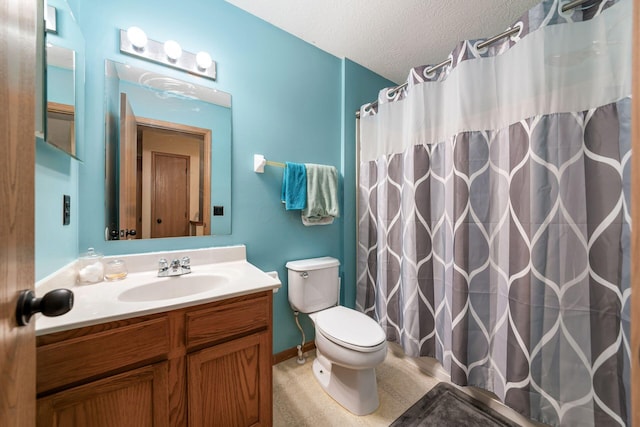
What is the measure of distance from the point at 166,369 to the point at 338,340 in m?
0.78

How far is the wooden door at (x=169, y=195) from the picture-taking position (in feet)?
4.27

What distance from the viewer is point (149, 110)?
1.27 m

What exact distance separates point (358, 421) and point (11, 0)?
1.86 m

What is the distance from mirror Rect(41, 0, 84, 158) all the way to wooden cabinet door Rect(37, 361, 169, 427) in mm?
858

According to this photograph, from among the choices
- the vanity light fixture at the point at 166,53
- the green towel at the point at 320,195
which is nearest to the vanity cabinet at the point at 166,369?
the green towel at the point at 320,195

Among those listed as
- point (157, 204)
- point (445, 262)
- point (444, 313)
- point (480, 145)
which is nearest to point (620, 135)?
point (480, 145)

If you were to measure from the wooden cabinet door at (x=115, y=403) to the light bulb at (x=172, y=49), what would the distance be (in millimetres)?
1486

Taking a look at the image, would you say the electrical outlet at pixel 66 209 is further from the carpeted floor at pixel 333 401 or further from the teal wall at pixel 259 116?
the carpeted floor at pixel 333 401

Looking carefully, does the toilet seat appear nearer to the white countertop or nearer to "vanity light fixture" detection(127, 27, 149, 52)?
the white countertop

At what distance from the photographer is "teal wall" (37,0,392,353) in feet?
3.80

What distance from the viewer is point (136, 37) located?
3.94 feet

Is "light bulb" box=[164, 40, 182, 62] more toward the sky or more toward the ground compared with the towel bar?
more toward the sky

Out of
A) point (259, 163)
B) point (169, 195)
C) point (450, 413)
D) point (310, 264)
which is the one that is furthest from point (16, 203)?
point (450, 413)

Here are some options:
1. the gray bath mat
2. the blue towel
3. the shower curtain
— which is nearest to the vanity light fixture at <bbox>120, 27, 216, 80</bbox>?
the blue towel
